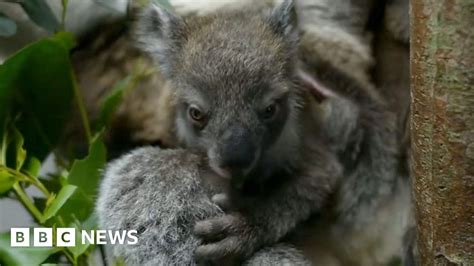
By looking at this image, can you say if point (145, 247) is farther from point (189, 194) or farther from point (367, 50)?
point (367, 50)

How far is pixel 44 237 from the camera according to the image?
1689 mm

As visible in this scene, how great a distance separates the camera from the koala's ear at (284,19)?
1879 mm

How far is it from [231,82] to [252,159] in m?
0.20

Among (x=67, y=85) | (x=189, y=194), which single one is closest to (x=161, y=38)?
(x=67, y=85)

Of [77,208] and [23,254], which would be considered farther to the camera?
[77,208]

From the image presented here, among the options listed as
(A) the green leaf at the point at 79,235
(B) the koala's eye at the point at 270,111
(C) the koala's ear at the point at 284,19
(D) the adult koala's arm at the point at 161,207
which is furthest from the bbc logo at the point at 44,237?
(C) the koala's ear at the point at 284,19

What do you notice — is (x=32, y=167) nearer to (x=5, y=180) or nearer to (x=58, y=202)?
(x=5, y=180)

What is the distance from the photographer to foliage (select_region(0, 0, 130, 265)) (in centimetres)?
171

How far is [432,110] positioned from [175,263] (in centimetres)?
73

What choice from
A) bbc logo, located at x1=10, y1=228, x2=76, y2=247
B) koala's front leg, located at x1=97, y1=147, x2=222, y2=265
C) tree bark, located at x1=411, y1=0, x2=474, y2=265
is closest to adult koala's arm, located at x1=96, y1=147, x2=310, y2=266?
koala's front leg, located at x1=97, y1=147, x2=222, y2=265

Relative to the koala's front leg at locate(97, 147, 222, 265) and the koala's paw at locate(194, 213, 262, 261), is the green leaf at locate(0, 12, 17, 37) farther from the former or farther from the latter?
the koala's paw at locate(194, 213, 262, 261)

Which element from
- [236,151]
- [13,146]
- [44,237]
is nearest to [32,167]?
[13,146]

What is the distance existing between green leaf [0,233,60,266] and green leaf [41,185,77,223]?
0.07 metres

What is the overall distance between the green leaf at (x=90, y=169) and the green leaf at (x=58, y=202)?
165mm
